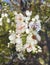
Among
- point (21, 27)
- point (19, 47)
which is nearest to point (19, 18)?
point (21, 27)

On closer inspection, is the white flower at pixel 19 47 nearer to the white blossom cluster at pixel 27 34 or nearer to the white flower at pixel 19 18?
the white blossom cluster at pixel 27 34

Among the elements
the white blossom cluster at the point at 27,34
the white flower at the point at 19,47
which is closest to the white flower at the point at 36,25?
the white blossom cluster at the point at 27,34

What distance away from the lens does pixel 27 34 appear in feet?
4.04

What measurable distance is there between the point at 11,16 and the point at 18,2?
13cm

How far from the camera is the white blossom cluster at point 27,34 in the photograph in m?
1.22

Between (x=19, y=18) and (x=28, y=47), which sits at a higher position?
(x=19, y=18)

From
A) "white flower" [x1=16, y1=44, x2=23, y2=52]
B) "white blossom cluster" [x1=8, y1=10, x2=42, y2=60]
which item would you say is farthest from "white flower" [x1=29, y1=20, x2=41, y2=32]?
"white flower" [x1=16, y1=44, x2=23, y2=52]

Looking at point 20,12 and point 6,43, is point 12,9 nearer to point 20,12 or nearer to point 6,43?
point 20,12

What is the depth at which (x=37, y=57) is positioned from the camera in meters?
1.28

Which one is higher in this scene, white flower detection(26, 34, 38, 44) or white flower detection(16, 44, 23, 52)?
white flower detection(26, 34, 38, 44)

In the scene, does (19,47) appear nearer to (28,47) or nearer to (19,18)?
(28,47)

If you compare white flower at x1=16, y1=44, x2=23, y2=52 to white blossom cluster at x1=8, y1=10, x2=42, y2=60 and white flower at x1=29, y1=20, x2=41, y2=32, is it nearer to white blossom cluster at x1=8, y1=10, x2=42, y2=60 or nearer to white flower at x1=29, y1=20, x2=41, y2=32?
white blossom cluster at x1=8, y1=10, x2=42, y2=60

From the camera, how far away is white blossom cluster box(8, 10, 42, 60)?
4.00 ft

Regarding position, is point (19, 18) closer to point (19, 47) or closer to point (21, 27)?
point (21, 27)
